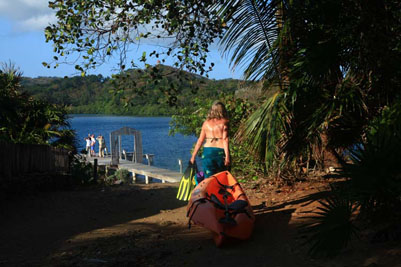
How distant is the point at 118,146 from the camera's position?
32.5 m

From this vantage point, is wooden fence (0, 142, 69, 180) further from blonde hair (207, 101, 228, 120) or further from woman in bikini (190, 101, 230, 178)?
blonde hair (207, 101, 228, 120)

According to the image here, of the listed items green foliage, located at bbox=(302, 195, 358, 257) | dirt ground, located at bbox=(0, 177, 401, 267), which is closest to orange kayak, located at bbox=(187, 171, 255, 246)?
dirt ground, located at bbox=(0, 177, 401, 267)

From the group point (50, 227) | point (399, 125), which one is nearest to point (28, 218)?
point (50, 227)

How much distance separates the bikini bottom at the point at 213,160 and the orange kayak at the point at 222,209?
1.62ft

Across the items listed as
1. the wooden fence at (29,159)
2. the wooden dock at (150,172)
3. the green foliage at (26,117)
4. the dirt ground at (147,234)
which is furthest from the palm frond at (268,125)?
the wooden dock at (150,172)

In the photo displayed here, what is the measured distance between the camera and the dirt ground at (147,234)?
5184 mm

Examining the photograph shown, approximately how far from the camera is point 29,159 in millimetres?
10781

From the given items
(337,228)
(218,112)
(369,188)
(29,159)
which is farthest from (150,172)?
(369,188)

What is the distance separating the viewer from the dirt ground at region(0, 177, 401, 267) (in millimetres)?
5184

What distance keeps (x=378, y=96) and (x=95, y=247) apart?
4.18 metres

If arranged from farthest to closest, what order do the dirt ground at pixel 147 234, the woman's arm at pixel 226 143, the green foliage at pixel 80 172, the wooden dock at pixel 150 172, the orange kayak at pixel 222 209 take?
the wooden dock at pixel 150 172
the green foliage at pixel 80 172
the woman's arm at pixel 226 143
the orange kayak at pixel 222 209
the dirt ground at pixel 147 234

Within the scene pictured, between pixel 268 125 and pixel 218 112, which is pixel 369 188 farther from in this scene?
pixel 218 112

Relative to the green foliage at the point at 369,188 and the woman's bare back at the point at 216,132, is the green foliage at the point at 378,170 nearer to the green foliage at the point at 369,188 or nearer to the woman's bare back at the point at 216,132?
the green foliage at the point at 369,188

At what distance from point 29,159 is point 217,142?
556 centimetres
